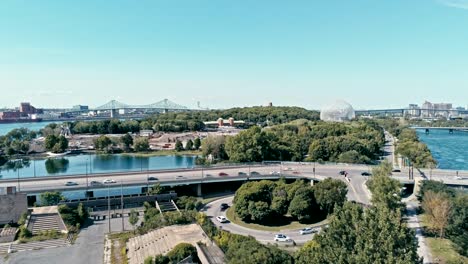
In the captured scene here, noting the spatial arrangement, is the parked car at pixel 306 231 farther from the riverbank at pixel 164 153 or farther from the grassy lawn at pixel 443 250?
the riverbank at pixel 164 153

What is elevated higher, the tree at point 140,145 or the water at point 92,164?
the tree at point 140,145

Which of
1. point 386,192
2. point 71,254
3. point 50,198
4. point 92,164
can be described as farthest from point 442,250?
point 92,164

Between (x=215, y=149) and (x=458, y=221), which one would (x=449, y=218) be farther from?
(x=215, y=149)

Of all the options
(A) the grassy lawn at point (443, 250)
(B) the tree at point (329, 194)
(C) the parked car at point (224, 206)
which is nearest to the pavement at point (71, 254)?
(C) the parked car at point (224, 206)

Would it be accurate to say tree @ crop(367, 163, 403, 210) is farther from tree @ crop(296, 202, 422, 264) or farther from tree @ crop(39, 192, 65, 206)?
tree @ crop(39, 192, 65, 206)

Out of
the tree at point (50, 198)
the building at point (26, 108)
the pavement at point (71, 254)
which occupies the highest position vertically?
the building at point (26, 108)

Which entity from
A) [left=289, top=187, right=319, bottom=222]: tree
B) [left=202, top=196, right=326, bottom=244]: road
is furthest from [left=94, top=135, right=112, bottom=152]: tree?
[left=289, top=187, right=319, bottom=222]: tree
